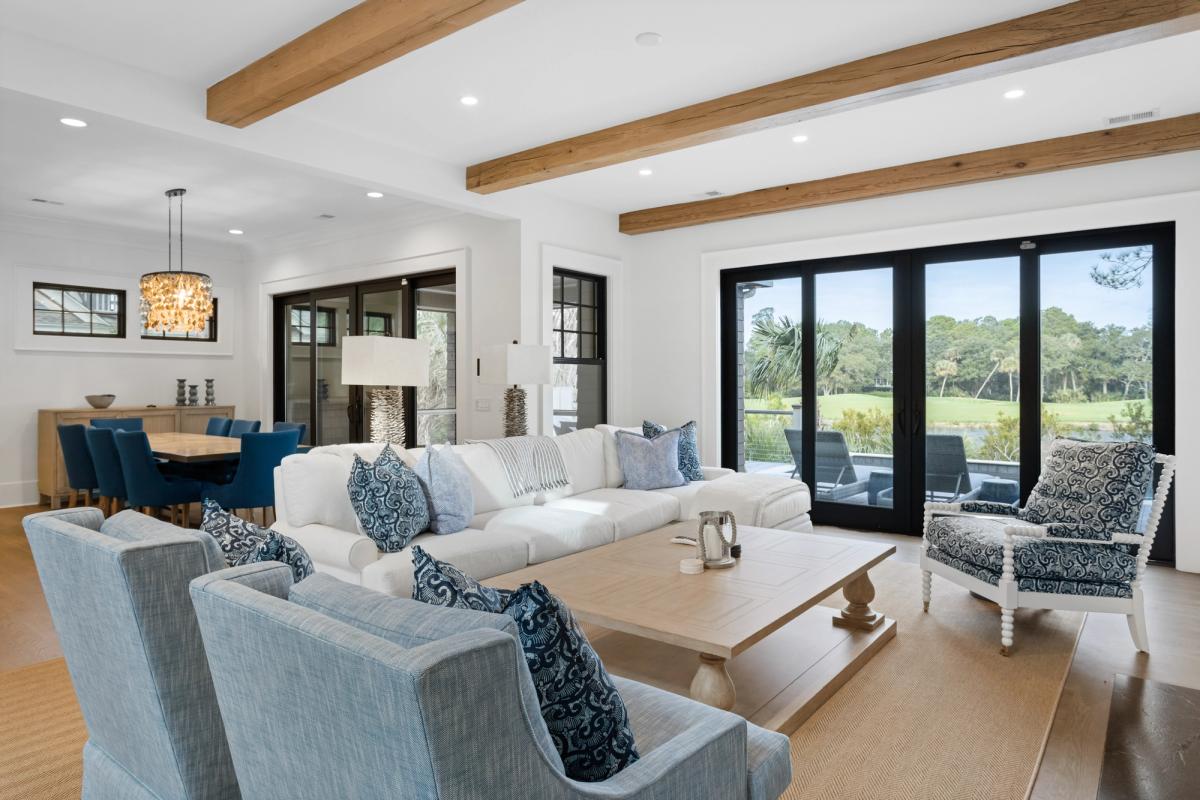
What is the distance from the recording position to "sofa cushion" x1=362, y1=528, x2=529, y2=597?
10.3 feet

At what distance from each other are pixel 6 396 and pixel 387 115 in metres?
5.15

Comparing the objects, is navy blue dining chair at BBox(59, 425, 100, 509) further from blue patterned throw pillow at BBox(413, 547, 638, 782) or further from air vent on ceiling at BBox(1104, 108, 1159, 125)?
air vent on ceiling at BBox(1104, 108, 1159, 125)

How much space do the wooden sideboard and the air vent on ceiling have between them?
8.11 m

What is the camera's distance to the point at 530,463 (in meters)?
4.70

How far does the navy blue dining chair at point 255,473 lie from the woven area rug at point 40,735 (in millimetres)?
2038

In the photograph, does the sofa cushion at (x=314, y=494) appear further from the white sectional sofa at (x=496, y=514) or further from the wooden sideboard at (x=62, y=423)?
the wooden sideboard at (x=62, y=423)

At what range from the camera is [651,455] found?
207 inches

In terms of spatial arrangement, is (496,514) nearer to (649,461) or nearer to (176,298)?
(649,461)

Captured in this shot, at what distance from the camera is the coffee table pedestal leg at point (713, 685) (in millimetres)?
2350

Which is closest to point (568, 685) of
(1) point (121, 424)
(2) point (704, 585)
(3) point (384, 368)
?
(2) point (704, 585)

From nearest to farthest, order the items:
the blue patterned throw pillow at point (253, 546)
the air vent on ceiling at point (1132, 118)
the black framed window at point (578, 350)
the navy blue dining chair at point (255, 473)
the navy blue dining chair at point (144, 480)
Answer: the blue patterned throw pillow at point (253, 546) → the air vent on ceiling at point (1132, 118) → the navy blue dining chair at point (255, 473) → the navy blue dining chair at point (144, 480) → the black framed window at point (578, 350)

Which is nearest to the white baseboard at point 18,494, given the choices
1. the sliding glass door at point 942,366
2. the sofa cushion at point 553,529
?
the sofa cushion at point 553,529

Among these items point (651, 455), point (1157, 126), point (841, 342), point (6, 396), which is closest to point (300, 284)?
point (6, 396)

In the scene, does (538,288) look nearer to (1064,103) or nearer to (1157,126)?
(1064,103)
